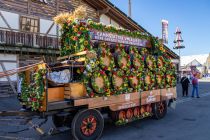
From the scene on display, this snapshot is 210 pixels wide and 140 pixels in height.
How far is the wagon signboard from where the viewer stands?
25.1 feet

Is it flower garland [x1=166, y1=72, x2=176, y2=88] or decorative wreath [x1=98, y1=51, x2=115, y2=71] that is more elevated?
decorative wreath [x1=98, y1=51, x2=115, y2=71]

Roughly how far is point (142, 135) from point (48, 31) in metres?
12.8

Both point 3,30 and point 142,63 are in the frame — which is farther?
point 3,30

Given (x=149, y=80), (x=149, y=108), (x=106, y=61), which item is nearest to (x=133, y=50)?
(x=149, y=80)

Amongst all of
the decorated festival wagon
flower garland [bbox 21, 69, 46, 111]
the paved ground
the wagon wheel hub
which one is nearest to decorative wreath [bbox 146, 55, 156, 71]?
the decorated festival wagon

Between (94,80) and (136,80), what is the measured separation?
6.53ft

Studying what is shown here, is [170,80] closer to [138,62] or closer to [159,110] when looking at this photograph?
[159,110]

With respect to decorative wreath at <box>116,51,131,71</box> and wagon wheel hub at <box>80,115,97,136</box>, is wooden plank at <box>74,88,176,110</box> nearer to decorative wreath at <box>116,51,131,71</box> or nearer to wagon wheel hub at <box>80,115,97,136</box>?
wagon wheel hub at <box>80,115,97,136</box>

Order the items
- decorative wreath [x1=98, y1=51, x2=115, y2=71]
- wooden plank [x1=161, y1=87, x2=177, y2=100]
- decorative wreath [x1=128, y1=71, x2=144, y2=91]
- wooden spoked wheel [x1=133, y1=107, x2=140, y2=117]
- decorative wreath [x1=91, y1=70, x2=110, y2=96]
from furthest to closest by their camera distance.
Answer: wooden plank [x1=161, y1=87, x2=177, y2=100] < wooden spoked wheel [x1=133, y1=107, x2=140, y2=117] < decorative wreath [x1=128, y1=71, x2=144, y2=91] < decorative wreath [x1=98, y1=51, x2=115, y2=71] < decorative wreath [x1=91, y1=70, x2=110, y2=96]

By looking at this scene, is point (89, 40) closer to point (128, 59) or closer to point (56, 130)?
point (128, 59)

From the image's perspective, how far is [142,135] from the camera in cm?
737

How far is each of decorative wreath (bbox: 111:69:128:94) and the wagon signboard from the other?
1071 mm

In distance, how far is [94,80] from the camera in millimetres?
7090

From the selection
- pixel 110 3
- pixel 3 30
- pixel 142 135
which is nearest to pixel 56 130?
pixel 142 135
